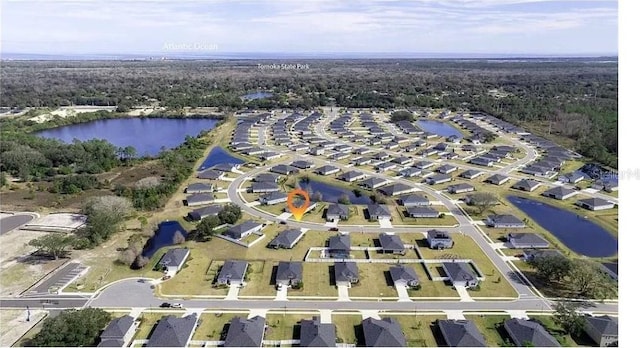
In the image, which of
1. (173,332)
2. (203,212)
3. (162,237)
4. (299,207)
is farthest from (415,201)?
(173,332)

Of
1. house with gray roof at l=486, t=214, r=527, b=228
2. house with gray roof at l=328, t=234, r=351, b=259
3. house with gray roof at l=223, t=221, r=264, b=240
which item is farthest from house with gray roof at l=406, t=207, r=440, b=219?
house with gray roof at l=223, t=221, r=264, b=240

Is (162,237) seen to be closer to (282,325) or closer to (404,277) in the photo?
(282,325)

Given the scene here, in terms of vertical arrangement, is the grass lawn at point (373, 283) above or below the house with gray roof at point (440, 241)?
below

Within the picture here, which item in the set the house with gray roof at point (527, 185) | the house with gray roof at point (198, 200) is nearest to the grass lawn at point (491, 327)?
the house with gray roof at point (527, 185)

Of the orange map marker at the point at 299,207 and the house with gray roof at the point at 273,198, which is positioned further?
the house with gray roof at the point at 273,198

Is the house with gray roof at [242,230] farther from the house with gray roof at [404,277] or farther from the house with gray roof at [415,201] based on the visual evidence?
the house with gray roof at [415,201]

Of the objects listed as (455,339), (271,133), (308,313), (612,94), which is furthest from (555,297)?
(612,94)
